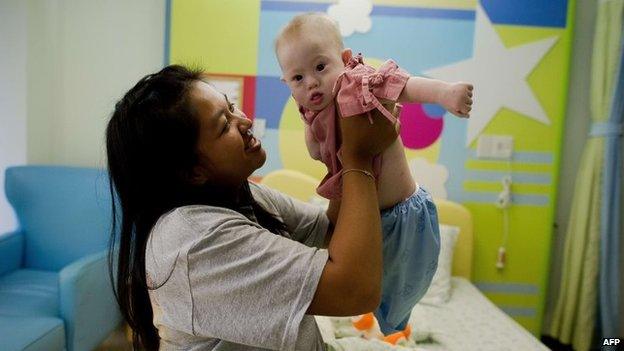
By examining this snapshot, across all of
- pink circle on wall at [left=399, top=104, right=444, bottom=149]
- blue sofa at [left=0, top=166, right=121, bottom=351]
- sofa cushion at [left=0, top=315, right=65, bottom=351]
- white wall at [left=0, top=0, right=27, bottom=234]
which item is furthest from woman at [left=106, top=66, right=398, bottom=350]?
white wall at [left=0, top=0, right=27, bottom=234]

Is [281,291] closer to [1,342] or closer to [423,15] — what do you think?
[1,342]

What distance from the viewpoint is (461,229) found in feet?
8.54

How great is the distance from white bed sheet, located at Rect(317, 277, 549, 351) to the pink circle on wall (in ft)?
3.06

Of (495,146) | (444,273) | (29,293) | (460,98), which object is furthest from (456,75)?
(29,293)

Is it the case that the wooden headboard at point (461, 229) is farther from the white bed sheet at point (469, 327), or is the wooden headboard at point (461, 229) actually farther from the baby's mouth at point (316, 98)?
the baby's mouth at point (316, 98)

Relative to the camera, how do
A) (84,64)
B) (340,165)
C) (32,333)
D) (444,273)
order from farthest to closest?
(84,64)
(444,273)
(32,333)
(340,165)

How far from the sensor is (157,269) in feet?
2.61

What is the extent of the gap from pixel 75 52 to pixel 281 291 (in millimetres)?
2710

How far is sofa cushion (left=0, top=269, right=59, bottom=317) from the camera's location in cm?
195

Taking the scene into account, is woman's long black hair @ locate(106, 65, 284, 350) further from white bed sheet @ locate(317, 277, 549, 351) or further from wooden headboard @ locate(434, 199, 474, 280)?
wooden headboard @ locate(434, 199, 474, 280)

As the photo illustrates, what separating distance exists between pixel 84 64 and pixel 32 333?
5.80 feet

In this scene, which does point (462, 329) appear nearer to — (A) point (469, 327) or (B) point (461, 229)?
(A) point (469, 327)

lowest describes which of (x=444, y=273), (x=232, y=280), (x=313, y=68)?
(x=444, y=273)

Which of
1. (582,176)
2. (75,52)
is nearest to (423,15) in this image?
(582,176)
